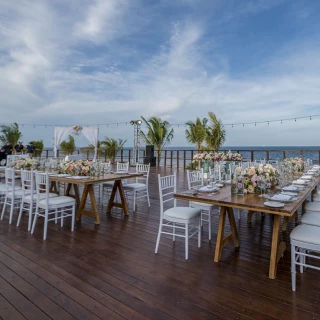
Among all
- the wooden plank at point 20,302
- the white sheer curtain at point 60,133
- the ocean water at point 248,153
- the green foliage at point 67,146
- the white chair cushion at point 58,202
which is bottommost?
the wooden plank at point 20,302

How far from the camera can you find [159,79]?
1083 centimetres

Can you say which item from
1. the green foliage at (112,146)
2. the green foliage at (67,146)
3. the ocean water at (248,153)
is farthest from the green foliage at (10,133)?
the green foliage at (112,146)

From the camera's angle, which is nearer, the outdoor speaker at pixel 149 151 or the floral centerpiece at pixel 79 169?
the floral centerpiece at pixel 79 169

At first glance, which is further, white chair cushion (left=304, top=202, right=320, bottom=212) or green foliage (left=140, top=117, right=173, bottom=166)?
green foliage (left=140, top=117, right=173, bottom=166)

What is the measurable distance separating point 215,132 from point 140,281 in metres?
10.4

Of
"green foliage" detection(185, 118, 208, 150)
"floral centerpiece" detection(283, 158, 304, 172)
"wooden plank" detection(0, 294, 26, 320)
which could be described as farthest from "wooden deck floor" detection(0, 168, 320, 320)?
"green foliage" detection(185, 118, 208, 150)

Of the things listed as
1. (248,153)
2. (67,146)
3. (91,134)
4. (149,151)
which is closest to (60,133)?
(91,134)

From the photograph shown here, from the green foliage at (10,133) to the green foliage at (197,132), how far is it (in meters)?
9.54

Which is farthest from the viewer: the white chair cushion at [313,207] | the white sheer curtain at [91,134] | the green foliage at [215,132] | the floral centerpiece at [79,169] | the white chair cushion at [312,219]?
the green foliage at [215,132]

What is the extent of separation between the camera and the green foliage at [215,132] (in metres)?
11.6

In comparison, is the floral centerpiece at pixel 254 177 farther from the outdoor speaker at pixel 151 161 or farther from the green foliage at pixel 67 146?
the green foliage at pixel 67 146

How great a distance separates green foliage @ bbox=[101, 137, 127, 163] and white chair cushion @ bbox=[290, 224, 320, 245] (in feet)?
39.3

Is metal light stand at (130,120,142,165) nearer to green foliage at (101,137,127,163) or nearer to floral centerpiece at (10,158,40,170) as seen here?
green foliage at (101,137,127,163)

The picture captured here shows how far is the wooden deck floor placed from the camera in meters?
1.63
